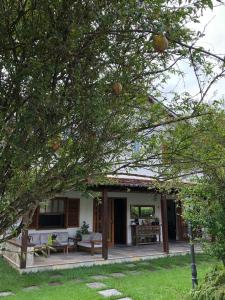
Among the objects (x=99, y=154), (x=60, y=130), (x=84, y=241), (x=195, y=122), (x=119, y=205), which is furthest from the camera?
(x=119, y=205)

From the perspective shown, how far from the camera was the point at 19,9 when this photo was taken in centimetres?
169

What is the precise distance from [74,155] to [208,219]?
15.0 feet

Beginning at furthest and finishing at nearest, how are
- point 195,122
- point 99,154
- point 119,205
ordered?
point 119,205 → point 195,122 → point 99,154

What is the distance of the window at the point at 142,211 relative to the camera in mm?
15438

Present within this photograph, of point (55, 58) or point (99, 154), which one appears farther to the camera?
point (99, 154)

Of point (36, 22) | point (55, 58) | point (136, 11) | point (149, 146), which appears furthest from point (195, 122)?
point (36, 22)

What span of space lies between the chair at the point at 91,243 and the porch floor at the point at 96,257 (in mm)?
262

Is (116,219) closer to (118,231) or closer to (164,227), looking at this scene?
(118,231)

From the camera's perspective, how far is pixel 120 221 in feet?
50.3

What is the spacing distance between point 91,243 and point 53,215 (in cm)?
243

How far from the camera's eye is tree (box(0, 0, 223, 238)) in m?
1.62

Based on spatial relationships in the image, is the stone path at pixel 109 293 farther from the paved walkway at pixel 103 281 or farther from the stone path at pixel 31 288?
the stone path at pixel 31 288

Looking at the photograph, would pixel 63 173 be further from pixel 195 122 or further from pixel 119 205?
pixel 119 205

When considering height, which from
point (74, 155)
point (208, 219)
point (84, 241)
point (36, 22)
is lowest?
point (84, 241)
